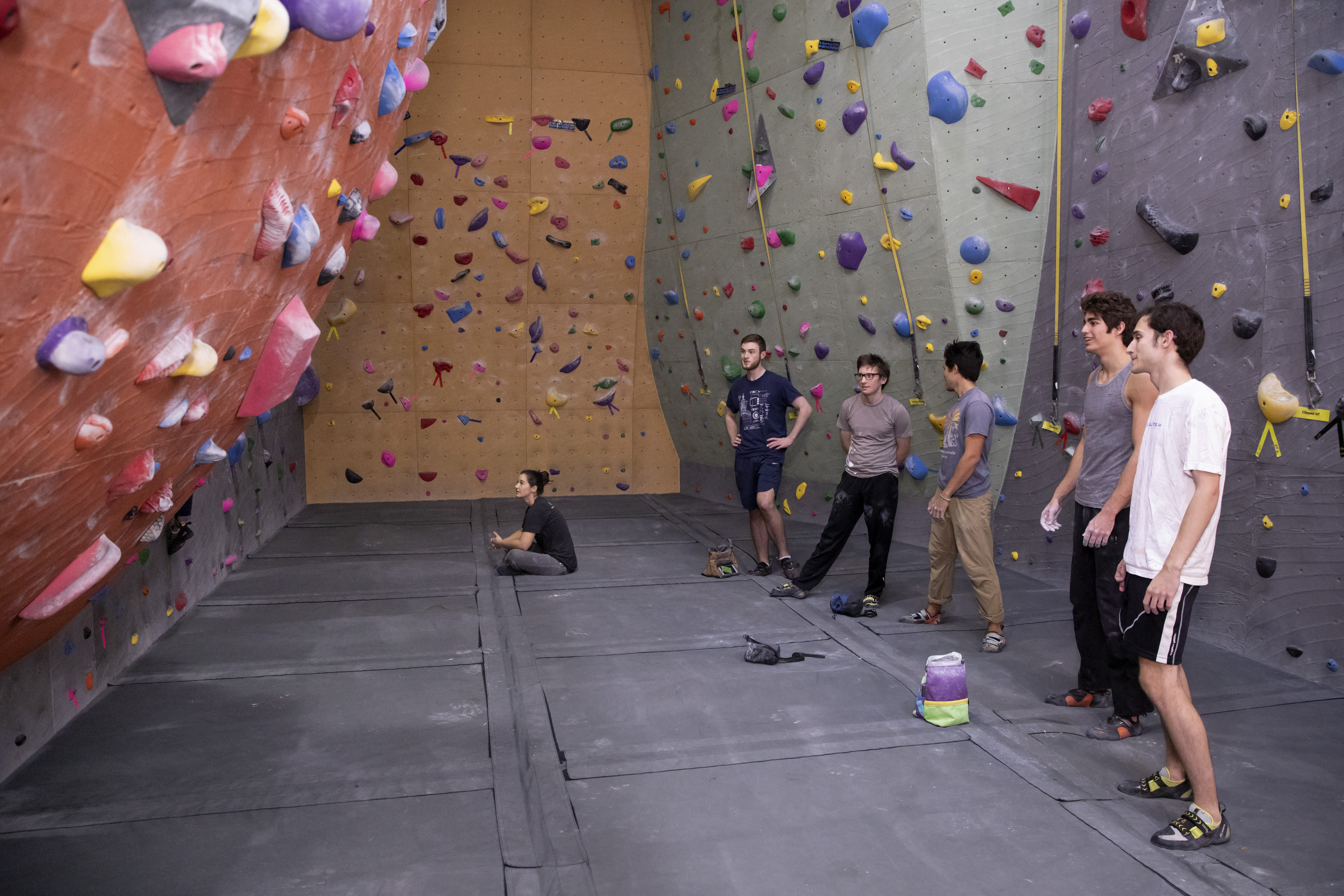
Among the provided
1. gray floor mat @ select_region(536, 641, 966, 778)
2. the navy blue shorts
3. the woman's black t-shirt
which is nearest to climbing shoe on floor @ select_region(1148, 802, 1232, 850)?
gray floor mat @ select_region(536, 641, 966, 778)

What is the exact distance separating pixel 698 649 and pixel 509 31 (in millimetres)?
6234

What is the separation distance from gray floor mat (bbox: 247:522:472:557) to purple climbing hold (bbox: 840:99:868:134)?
3797 mm

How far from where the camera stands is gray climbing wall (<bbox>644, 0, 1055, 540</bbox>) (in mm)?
5371

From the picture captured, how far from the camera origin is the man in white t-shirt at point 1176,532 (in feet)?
8.33

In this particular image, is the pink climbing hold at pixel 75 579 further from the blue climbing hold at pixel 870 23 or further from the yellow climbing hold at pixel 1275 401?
the blue climbing hold at pixel 870 23

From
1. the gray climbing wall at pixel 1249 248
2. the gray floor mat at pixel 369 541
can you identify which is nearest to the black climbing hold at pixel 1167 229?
the gray climbing wall at pixel 1249 248

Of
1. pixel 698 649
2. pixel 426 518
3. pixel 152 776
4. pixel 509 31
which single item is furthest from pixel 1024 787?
pixel 509 31

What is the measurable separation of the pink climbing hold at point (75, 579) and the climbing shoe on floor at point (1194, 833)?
9.60 feet

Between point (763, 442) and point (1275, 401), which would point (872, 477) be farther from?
point (1275, 401)

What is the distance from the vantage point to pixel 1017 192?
5383 mm

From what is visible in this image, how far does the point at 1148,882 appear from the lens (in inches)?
96.6

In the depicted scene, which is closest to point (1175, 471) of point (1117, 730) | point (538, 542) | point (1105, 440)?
point (1105, 440)

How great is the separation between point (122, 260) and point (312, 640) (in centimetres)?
352

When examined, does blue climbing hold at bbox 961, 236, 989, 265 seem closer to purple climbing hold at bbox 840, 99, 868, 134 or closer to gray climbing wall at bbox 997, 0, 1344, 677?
gray climbing wall at bbox 997, 0, 1344, 677
